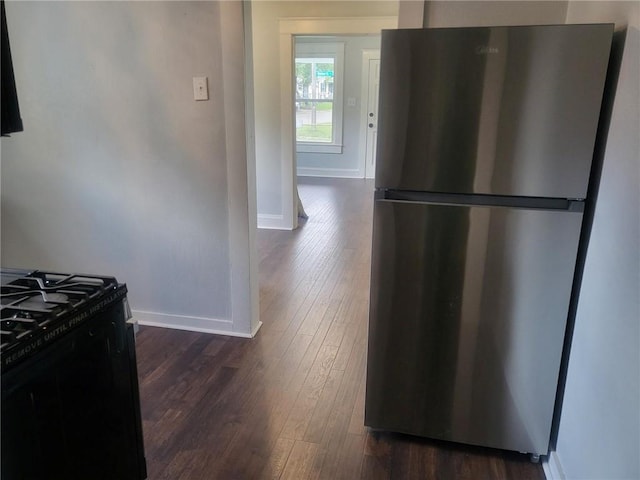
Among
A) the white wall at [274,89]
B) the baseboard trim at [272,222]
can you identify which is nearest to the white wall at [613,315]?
the white wall at [274,89]

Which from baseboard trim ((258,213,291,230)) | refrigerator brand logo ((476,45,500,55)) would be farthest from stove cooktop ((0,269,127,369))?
baseboard trim ((258,213,291,230))

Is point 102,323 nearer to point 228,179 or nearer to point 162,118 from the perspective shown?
point 228,179

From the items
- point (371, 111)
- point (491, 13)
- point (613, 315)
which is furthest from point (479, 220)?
point (371, 111)

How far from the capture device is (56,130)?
2740mm

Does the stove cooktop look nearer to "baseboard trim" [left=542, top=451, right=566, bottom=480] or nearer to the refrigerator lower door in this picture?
the refrigerator lower door

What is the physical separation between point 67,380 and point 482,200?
1.36 meters

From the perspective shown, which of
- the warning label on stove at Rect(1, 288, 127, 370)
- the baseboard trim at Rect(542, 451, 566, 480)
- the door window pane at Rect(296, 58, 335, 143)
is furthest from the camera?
the door window pane at Rect(296, 58, 335, 143)

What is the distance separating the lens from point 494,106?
155 cm

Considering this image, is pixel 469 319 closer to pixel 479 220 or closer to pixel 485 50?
pixel 479 220

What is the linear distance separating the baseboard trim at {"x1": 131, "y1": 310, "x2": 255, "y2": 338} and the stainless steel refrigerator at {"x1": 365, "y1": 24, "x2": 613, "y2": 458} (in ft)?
3.87

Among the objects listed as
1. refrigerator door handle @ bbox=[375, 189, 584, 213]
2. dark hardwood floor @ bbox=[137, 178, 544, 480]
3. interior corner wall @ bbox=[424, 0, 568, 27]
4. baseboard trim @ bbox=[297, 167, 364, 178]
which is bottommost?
dark hardwood floor @ bbox=[137, 178, 544, 480]

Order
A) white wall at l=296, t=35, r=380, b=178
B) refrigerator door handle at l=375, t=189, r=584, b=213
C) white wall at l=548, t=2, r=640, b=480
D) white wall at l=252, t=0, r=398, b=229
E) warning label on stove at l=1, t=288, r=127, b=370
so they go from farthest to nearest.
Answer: white wall at l=296, t=35, r=380, b=178 < white wall at l=252, t=0, r=398, b=229 < refrigerator door handle at l=375, t=189, r=584, b=213 < white wall at l=548, t=2, r=640, b=480 < warning label on stove at l=1, t=288, r=127, b=370

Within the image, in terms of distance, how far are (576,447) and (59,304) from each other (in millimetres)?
1648

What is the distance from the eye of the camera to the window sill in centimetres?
833
